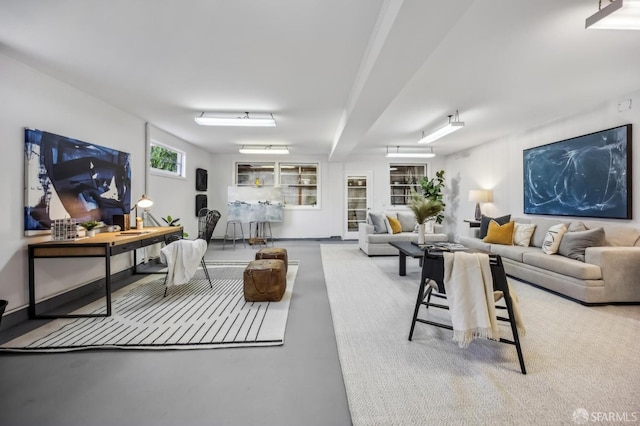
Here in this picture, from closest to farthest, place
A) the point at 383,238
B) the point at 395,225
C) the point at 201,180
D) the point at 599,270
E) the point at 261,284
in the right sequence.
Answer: the point at 599,270, the point at 261,284, the point at 383,238, the point at 395,225, the point at 201,180

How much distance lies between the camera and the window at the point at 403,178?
28.8ft

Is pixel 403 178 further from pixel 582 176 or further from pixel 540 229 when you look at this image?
pixel 582 176

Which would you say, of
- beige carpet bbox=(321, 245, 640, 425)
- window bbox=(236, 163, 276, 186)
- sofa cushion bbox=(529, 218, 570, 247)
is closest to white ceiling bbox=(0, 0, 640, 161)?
sofa cushion bbox=(529, 218, 570, 247)

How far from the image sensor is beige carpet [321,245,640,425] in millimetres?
1555

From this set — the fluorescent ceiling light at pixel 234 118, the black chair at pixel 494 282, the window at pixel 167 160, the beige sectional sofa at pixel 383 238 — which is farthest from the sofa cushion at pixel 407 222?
the window at pixel 167 160

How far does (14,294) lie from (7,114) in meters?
1.68

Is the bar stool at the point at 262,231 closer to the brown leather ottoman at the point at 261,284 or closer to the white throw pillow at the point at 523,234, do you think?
the brown leather ottoman at the point at 261,284

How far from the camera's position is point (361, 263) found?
527 centimetres

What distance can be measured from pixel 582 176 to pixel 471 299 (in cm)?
372

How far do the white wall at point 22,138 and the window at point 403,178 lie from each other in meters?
7.12

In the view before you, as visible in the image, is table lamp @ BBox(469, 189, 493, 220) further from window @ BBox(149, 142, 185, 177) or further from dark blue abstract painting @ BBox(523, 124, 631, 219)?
window @ BBox(149, 142, 185, 177)

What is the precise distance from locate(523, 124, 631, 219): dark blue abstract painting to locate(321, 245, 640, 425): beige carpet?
1.50 m

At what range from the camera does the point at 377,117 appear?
399 cm

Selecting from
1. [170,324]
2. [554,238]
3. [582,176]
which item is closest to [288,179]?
[170,324]
